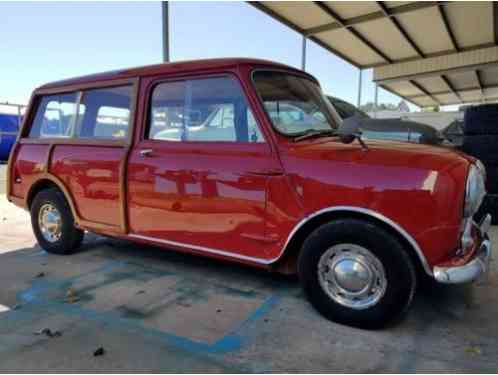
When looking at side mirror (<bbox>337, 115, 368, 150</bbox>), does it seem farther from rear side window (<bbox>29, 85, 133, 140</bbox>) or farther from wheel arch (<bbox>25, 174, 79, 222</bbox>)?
wheel arch (<bbox>25, 174, 79, 222</bbox>)

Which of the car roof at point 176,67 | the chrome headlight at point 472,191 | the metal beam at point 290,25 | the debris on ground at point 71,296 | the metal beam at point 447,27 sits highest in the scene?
the metal beam at point 447,27

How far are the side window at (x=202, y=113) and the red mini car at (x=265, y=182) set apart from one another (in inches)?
0.5

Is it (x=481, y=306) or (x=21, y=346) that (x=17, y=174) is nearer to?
(x=21, y=346)

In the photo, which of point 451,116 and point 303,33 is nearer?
point 303,33

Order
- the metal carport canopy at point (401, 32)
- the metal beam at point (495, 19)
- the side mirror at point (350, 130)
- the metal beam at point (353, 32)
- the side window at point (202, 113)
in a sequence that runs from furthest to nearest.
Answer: the metal beam at point (495, 19) < the metal carport canopy at point (401, 32) < the metal beam at point (353, 32) < the side window at point (202, 113) < the side mirror at point (350, 130)

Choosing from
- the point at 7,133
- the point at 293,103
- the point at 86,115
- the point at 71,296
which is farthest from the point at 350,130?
the point at 7,133

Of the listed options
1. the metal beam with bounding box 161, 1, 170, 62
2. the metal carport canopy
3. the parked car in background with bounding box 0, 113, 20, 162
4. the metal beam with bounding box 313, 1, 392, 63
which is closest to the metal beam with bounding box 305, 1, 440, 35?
the metal carport canopy

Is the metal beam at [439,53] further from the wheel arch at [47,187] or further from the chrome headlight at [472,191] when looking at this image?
the wheel arch at [47,187]

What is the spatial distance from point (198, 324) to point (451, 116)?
15075 millimetres

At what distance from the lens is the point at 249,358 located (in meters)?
2.25

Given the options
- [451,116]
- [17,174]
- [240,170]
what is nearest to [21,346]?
[240,170]

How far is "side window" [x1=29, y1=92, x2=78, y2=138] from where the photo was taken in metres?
4.07

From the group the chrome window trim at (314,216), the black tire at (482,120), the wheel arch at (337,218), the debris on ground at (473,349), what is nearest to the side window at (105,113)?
the chrome window trim at (314,216)

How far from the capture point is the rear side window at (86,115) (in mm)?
3668
